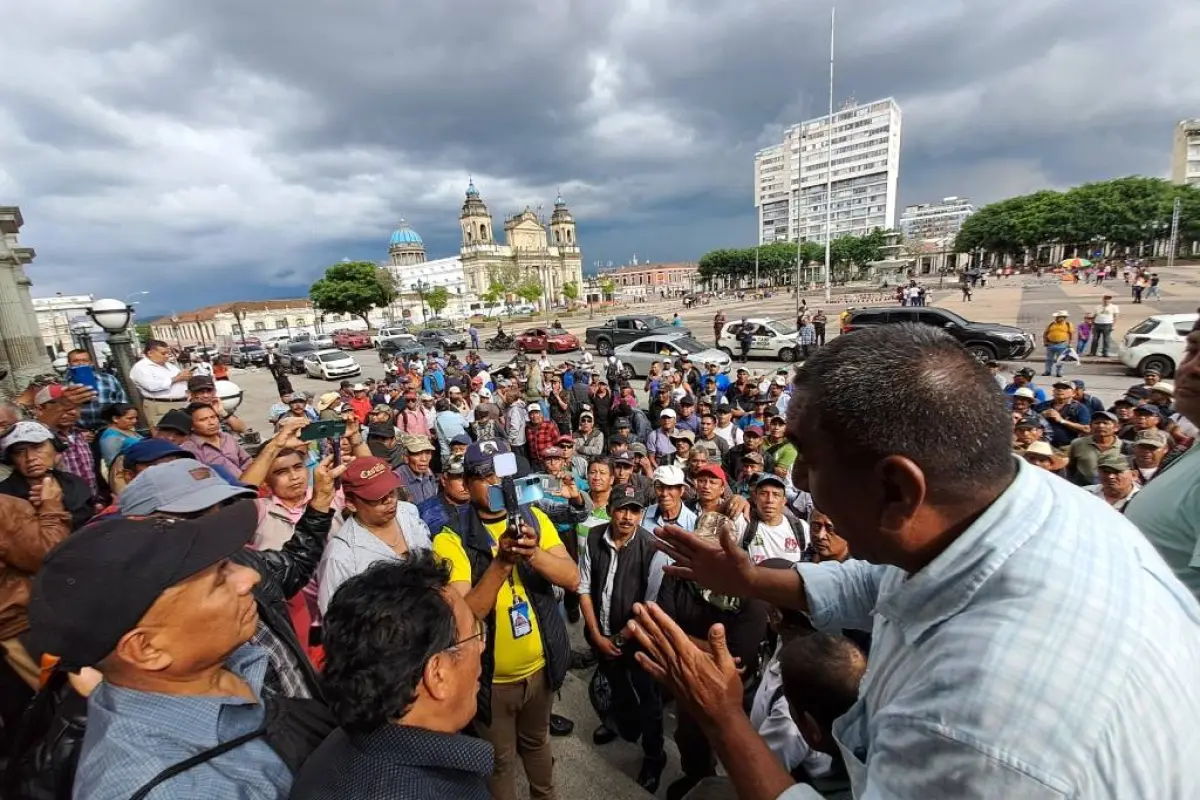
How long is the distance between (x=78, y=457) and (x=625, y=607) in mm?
5471

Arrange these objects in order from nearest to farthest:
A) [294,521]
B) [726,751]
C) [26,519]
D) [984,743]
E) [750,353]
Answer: [984,743]
[726,751]
[26,519]
[294,521]
[750,353]

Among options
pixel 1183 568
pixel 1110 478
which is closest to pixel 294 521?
pixel 1183 568

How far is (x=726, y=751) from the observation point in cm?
117

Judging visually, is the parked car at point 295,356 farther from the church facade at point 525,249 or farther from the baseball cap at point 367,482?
the church facade at point 525,249

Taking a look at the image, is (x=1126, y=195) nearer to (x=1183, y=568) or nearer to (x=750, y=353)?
(x=750, y=353)

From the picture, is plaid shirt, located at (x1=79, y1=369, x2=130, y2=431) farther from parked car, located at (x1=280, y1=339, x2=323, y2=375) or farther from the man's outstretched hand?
parked car, located at (x1=280, y1=339, x2=323, y2=375)

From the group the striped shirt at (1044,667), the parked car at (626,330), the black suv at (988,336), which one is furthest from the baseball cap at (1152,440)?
the parked car at (626,330)

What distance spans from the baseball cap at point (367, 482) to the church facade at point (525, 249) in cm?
8821

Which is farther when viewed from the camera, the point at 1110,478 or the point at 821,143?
the point at 821,143

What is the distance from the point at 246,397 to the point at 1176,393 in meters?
24.4

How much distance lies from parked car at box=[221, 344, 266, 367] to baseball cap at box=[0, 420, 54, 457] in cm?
3305

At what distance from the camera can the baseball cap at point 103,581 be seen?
43.7 inches

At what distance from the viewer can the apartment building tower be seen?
240ft

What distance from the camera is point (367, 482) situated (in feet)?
8.67
